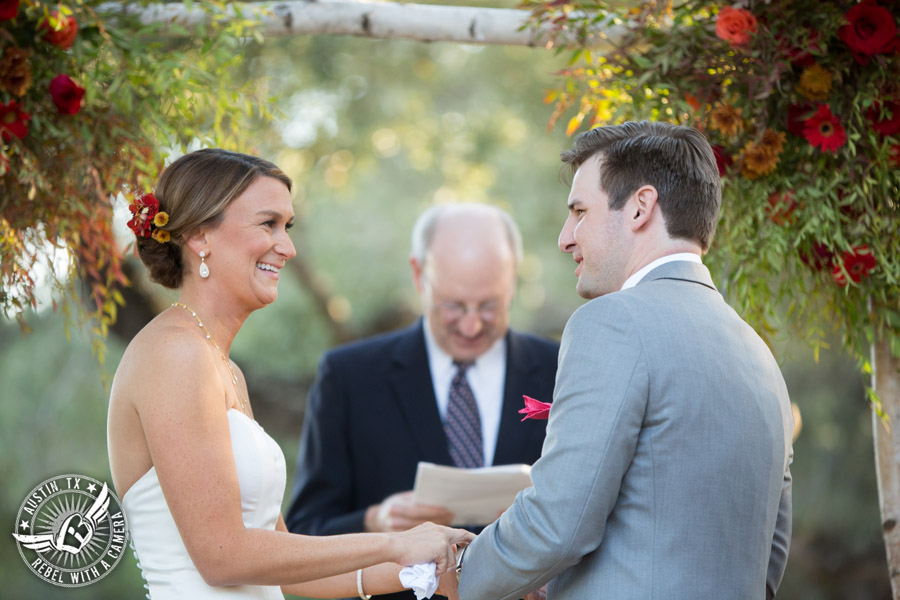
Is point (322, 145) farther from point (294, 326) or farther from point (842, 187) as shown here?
point (842, 187)

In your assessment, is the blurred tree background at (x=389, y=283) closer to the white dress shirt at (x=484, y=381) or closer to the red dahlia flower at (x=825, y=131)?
A: the white dress shirt at (x=484, y=381)

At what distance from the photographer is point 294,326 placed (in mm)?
8422

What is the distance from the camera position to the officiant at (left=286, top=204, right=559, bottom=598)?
13.2 feet

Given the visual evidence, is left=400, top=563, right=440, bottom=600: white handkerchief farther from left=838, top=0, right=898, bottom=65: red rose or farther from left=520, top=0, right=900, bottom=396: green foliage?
left=838, top=0, right=898, bottom=65: red rose

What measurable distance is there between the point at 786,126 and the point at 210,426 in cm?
213

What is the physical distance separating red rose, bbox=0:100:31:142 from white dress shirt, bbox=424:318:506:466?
1974 millimetres

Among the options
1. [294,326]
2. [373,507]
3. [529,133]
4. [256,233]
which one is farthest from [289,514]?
[529,133]

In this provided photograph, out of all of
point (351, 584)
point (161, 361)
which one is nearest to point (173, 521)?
point (161, 361)

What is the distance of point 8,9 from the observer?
291 centimetres

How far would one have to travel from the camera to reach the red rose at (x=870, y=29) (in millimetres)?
2875

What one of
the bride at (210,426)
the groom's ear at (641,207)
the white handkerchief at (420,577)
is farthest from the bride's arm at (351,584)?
the groom's ear at (641,207)

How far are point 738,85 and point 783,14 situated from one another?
26cm

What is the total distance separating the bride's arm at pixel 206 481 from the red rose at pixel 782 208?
1729 mm

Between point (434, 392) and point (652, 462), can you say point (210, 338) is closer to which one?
point (652, 462)
